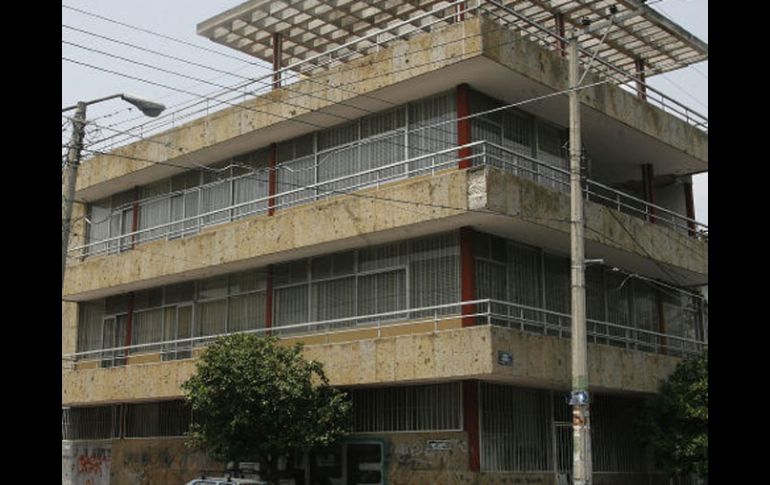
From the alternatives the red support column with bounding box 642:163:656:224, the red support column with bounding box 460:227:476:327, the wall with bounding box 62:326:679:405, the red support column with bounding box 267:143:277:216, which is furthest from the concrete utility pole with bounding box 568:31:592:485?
the red support column with bounding box 642:163:656:224

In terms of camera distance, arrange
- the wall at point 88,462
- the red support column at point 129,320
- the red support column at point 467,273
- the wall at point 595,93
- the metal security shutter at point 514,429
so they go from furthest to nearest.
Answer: the red support column at point 129,320, the wall at point 88,462, the wall at point 595,93, the red support column at point 467,273, the metal security shutter at point 514,429

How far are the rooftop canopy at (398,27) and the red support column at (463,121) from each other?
12.3 feet

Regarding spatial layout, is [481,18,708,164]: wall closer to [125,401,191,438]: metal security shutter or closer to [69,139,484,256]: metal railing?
[69,139,484,256]: metal railing

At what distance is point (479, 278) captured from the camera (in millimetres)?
20594

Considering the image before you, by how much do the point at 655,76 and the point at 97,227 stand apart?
65.4 ft

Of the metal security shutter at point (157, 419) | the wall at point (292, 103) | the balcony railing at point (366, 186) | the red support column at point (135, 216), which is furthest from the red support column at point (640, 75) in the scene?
the red support column at point (135, 216)

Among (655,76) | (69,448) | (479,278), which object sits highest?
(655,76)

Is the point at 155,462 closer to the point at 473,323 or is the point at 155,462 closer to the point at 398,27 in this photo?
the point at 473,323

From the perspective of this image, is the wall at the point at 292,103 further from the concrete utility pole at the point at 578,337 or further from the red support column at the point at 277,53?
the concrete utility pole at the point at 578,337

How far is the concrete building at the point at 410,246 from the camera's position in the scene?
65.2 ft
